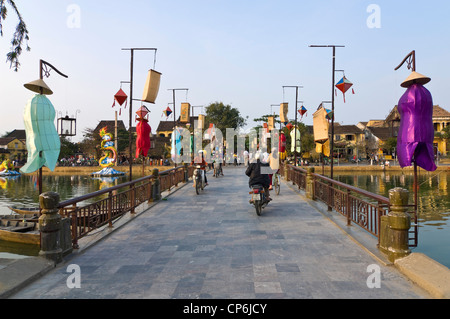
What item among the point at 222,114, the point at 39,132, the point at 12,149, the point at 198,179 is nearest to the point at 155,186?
the point at 198,179

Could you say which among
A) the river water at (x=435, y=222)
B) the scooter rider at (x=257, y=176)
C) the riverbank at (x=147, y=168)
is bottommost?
the river water at (x=435, y=222)

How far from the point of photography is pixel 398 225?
4.79 metres

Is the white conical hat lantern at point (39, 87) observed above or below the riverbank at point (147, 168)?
above

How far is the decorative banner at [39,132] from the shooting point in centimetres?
579

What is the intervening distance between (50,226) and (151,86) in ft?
23.9

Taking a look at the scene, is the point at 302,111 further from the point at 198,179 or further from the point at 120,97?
the point at 120,97

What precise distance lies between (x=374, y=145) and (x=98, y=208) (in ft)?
183

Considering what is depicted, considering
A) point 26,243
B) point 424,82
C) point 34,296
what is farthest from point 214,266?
point 26,243

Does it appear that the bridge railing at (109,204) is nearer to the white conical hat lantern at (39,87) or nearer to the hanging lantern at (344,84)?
the white conical hat lantern at (39,87)

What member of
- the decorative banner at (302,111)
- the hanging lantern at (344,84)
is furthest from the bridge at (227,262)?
the decorative banner at (302,111)

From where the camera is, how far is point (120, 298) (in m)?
3.80

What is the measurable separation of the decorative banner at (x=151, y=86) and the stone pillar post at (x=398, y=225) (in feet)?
28.5

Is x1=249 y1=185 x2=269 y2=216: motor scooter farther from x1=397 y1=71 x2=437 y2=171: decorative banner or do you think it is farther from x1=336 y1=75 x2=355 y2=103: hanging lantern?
x1=336 y1=75 x2=355 y2=103: hanging lantern
